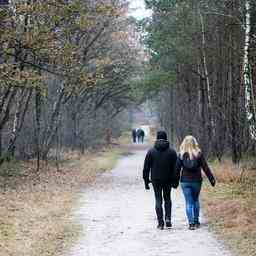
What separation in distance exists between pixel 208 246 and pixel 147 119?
129427mm

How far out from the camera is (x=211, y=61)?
28.5 m

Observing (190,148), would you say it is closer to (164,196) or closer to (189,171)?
(189,171)

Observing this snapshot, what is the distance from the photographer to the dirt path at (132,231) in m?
9.62

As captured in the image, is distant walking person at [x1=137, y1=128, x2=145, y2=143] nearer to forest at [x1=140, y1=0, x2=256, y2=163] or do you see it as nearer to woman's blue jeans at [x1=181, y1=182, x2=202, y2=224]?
forest at [x1=140, y1=0, x2=256, y2=163]

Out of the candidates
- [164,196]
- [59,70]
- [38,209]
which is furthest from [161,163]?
[59,70]

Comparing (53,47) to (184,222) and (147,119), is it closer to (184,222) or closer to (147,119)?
(184,222)

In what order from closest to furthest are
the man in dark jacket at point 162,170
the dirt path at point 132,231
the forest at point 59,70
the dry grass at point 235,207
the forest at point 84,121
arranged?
the dirt path at point 132,231 < the dry grass at point 235,207 < the forest at point 84,121 < the man in dark jacket at point 162,170 < the forest at point 59,70

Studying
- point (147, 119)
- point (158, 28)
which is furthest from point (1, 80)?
point (147, 119)

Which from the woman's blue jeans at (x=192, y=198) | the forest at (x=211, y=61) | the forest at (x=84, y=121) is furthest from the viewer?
the forest at (x=211, y=61)

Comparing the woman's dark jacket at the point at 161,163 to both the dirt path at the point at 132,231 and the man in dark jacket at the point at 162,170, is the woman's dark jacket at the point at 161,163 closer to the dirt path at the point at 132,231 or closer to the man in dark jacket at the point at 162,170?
the man in dark jacket at the point at 162,170

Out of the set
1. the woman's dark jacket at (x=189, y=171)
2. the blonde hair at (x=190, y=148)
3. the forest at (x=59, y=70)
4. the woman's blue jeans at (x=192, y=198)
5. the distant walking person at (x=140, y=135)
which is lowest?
the distant walking person at (x=140, y=135)

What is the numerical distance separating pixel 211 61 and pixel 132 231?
59.1ft

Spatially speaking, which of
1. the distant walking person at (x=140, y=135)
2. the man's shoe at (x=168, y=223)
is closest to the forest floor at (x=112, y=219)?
the man's shoe at (x=168, y=223)

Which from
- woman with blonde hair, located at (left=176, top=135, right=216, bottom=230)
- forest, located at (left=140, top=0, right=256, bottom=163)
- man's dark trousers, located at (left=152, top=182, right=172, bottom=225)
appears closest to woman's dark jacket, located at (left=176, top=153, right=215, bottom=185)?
woman with blonde hair, located at (left=176, top=135, right=216, bottom=230)
